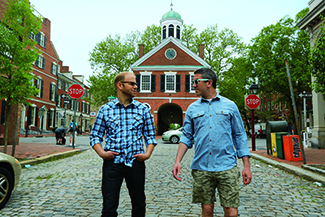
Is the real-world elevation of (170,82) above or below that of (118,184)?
above

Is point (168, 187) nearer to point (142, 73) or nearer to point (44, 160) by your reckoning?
point (44, 160)

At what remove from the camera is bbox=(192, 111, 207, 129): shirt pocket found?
2.75 m

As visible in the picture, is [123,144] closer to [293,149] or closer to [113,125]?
[113,125]

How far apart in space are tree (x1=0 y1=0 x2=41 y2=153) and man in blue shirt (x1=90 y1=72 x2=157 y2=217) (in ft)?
23.2

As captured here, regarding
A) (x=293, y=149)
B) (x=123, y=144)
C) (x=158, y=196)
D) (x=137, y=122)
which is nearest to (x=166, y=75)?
(x=293, y=149)

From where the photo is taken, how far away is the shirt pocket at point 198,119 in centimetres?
275

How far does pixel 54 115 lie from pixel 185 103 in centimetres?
1959

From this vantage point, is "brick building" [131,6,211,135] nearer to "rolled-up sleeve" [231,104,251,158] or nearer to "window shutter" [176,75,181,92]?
"window shutter" [176,75,181,92]

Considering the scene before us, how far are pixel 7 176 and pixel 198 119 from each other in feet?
11.5

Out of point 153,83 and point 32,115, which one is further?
point 32,115

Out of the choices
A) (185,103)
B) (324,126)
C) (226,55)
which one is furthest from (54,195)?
(226,55)

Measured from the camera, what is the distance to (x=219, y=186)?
8.52 ft

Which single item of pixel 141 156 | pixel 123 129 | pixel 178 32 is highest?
pixel 178 32

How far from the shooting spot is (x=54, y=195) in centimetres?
527
